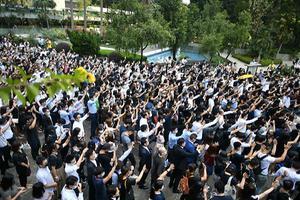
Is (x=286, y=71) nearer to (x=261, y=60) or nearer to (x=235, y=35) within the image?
(x=235, y=35)

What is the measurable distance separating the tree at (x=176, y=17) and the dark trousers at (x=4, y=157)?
1772cm

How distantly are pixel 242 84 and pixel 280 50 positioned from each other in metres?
21.4

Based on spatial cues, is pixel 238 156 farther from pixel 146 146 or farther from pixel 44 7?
pixel 44 7

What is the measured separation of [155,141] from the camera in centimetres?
725

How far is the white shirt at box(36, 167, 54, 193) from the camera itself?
5.07 meters

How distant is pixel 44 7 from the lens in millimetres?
37125

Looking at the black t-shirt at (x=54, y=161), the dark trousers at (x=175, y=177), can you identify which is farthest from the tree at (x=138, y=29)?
the black t-shirt at (x=54, y=161)

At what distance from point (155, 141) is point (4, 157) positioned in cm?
318

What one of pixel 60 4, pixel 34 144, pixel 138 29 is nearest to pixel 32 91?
pixel 34 144

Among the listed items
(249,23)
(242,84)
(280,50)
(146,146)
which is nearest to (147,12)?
(249,23)

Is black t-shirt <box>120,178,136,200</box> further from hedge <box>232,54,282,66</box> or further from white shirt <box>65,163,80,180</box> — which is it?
hedge <box>232,54,282,66</box>

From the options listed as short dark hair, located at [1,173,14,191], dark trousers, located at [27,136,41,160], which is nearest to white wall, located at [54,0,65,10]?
dark trousers, located at [27,136,41,160]

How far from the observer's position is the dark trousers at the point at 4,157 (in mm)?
6855

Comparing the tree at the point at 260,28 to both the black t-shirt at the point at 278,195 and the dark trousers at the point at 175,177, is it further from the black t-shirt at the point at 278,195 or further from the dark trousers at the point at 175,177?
the black t-shirt at the point at 278,195
